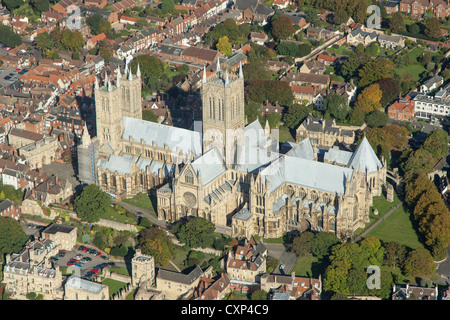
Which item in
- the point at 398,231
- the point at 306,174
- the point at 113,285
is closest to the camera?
the point at 113,285

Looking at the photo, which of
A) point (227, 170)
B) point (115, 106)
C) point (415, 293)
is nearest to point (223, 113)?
point (227, 170)

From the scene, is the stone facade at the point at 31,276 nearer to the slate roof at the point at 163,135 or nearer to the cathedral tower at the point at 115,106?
the cathedral tower at the point at 115,106

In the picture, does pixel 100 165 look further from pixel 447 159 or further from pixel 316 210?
pixel 447 159

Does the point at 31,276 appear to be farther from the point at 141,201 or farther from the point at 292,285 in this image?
the point at 292,285

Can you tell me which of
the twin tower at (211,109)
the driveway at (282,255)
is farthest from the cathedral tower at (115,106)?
the driveway at (282,255)

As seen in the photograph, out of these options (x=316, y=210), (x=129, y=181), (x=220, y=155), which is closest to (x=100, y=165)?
(x=129, y=181)
